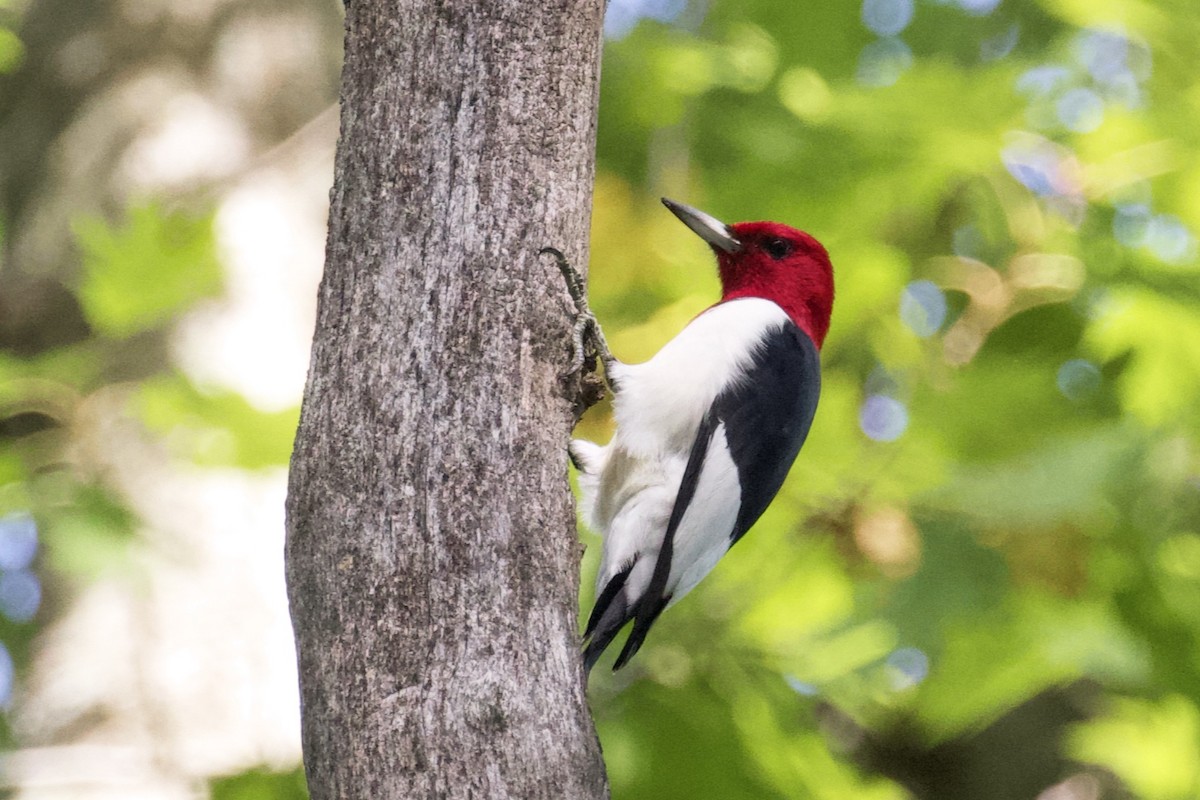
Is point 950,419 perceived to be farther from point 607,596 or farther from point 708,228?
point 607,596

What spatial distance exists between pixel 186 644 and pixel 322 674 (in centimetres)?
212

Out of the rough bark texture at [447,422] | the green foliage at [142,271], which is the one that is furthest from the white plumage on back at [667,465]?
the green foliage at [142,271]

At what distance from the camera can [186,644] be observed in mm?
3848

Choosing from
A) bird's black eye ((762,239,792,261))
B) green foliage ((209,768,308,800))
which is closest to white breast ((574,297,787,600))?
bird's black eye ((762,239,792,261))

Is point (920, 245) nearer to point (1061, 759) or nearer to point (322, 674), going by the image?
point (1061, 759)

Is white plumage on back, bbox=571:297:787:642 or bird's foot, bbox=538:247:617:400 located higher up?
bird's foot, bbox=538:247:617:400

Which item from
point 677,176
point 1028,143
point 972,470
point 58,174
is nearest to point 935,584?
point 972,470

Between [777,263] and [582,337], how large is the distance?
4.21ft

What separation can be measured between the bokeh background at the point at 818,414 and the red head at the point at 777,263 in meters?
0.31

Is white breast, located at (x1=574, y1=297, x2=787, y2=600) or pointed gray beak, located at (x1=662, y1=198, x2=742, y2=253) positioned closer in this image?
white breast, located at (x1=574, y1=297, x2=787, y2=600)

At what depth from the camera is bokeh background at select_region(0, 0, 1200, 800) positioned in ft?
11.2

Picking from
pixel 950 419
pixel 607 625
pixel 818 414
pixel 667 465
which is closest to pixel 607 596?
pixel 607 625

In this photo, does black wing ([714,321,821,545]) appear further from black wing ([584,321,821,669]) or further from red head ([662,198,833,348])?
red head ([662,198,833,348])

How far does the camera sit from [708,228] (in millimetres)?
A: 3551
